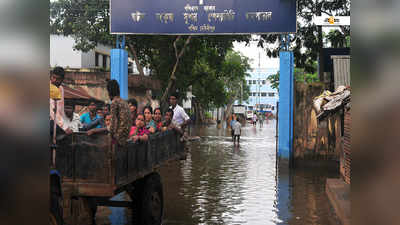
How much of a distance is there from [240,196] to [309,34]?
14.6 metres

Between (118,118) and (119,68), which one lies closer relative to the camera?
(118,118)

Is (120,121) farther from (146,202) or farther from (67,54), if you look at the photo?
(67,54)

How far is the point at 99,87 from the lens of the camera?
28.1m

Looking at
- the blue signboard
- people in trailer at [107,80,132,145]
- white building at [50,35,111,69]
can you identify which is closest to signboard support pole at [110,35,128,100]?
the blue signboard

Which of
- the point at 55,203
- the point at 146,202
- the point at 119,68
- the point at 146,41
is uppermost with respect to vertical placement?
Result: the point at 146,41

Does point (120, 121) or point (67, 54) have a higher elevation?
point (67, 54)

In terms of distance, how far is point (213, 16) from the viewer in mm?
15359

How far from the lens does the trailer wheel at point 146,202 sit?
21.7ft

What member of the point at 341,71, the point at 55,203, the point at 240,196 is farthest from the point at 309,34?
the point at 55,203

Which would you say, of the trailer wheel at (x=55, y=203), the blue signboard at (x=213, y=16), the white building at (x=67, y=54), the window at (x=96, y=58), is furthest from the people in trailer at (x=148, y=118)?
the window at (x=96, y=58)

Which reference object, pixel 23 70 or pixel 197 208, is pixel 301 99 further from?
pixel 23 70

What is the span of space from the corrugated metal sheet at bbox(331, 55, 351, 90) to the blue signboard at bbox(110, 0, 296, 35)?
6.25 ft

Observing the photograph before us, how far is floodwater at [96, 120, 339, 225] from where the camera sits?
8.00 metres

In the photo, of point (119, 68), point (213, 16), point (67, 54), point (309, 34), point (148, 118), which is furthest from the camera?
point (67, 54)
